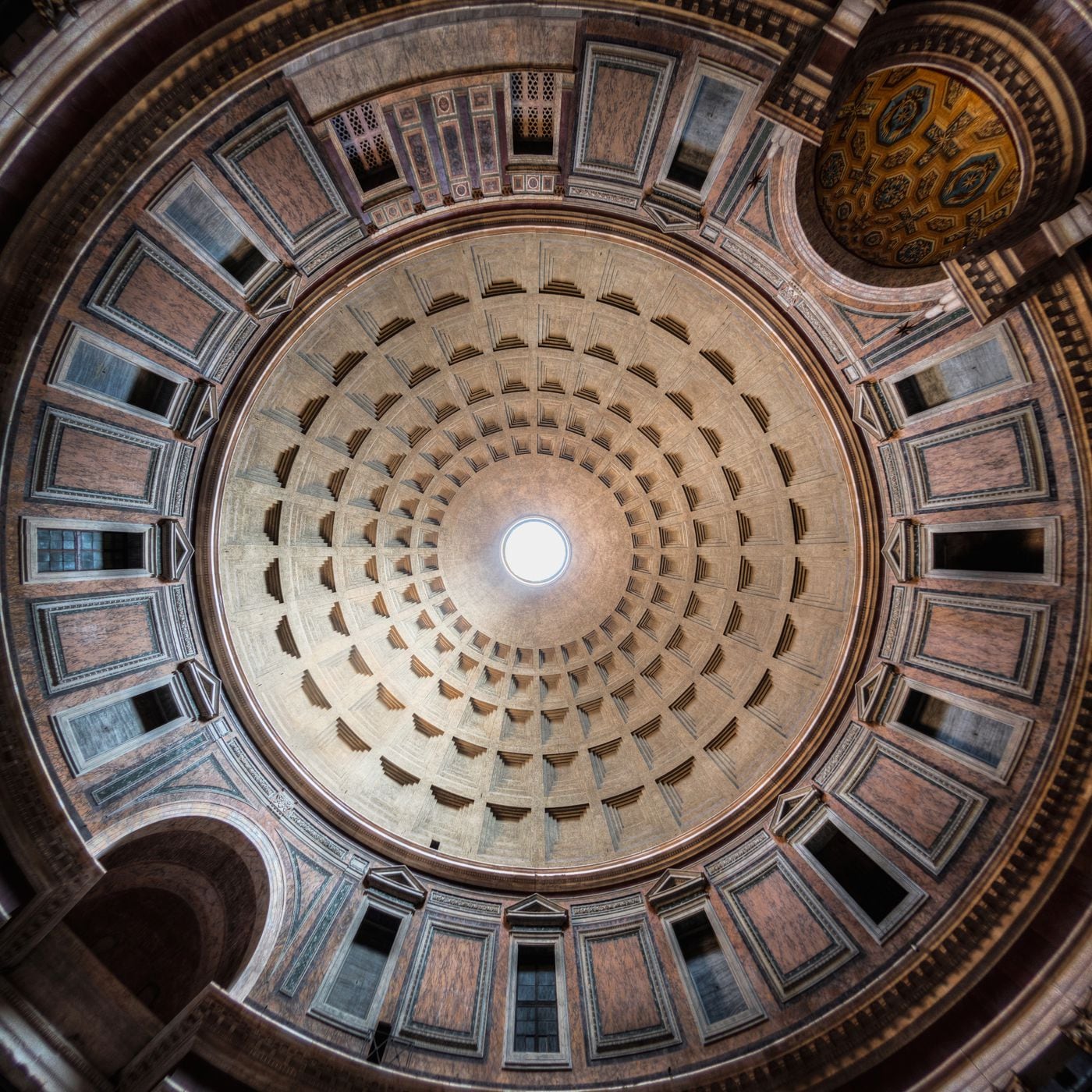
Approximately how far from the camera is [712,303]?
16719 millimetres

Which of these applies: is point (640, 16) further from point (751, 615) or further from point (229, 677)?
point (229, 677)

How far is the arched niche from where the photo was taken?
49.8 feet

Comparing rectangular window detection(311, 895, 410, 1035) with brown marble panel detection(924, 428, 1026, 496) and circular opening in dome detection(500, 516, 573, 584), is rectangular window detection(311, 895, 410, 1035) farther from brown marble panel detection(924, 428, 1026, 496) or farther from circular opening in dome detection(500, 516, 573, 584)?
brown marble panel detection(924, 428, 1026, 496)

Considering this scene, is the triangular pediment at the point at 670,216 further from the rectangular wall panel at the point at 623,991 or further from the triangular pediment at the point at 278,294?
the rectangular wall panel at the point at 623,991

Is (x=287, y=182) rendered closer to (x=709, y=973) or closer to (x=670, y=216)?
(x=670, y=216)

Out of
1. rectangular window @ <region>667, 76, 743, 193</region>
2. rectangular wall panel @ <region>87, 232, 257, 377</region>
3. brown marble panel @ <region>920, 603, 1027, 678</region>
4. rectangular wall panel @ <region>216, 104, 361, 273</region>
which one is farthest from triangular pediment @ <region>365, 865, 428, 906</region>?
rectangular window @ <region>667, 76, 743, 193</region>

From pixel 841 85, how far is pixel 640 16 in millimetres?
3740

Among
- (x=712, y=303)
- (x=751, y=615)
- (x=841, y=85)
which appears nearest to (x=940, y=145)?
(x=841, y=85)

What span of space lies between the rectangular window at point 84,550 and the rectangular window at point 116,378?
8.50 ft

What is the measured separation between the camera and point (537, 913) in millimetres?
18594

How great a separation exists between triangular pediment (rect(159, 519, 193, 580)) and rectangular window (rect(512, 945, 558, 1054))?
1343 centimetres

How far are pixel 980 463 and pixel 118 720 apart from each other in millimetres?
19312

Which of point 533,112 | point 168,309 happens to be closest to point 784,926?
point 533,112

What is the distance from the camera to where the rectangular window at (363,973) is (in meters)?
15.6
